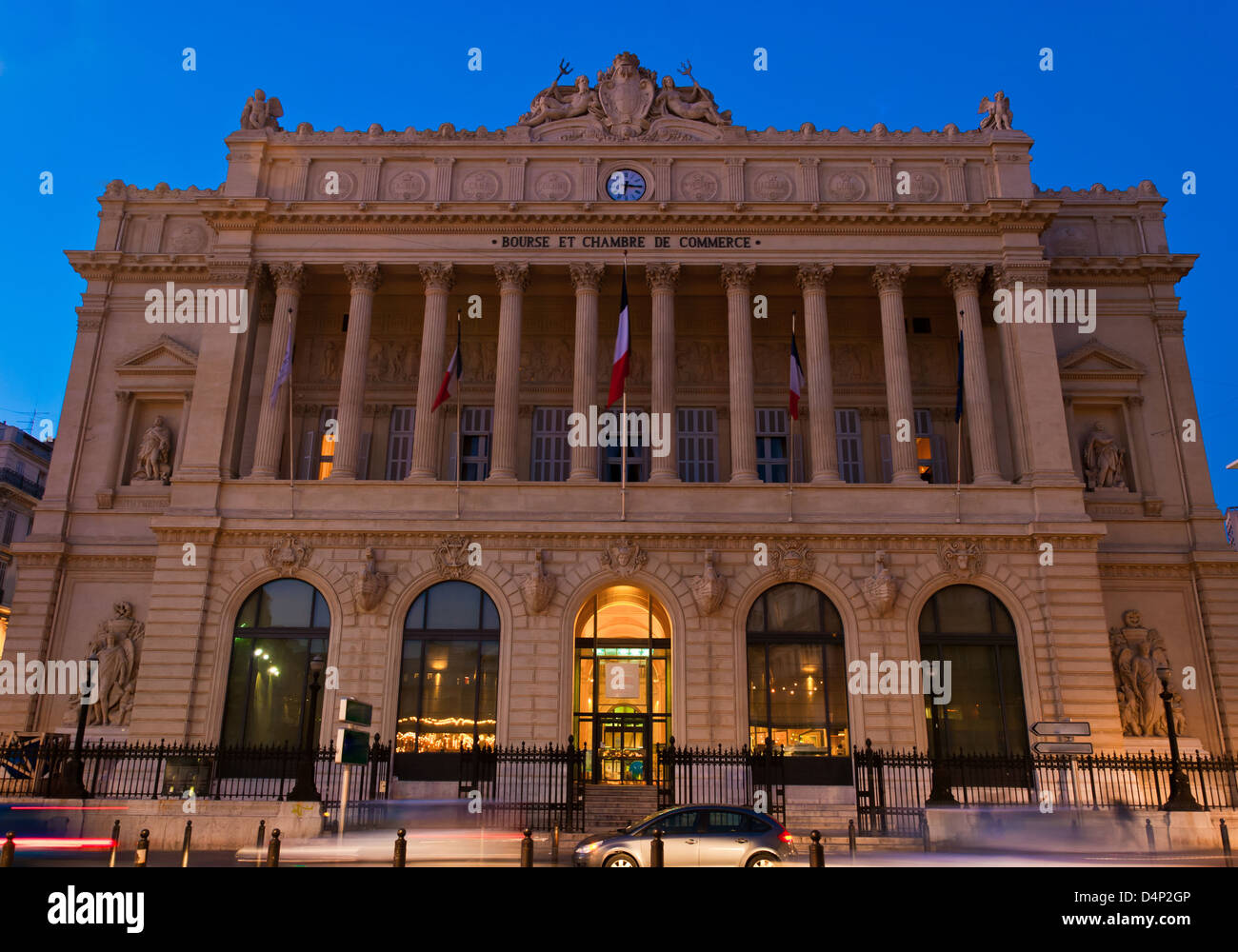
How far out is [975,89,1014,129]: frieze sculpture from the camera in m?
37.1

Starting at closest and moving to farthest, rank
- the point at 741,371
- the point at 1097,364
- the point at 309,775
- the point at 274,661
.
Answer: the point at 309,775 < the point at 274,661 < the point at 741,371 < the point at 1097,364

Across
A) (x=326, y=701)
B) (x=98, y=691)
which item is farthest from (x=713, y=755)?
(x=98, y=691)

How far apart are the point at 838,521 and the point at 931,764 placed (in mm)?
8879

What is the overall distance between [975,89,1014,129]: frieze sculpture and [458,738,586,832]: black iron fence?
28.4m

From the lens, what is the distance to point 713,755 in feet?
85.5

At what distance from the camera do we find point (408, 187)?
36.5 meters

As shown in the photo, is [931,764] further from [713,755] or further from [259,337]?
[259,337]

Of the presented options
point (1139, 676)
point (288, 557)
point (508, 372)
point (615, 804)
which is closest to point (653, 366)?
point (508, 372)

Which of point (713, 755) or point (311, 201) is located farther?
point (311, 201)

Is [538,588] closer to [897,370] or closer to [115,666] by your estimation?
[897,370]

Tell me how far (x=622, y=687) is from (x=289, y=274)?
1931cm

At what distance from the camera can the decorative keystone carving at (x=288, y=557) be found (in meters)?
31.9

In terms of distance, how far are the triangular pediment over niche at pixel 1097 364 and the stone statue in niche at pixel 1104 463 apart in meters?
2.40

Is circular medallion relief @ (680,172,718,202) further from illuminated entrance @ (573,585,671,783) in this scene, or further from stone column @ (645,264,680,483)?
illuminated entrance @ (573,585,671,783)
